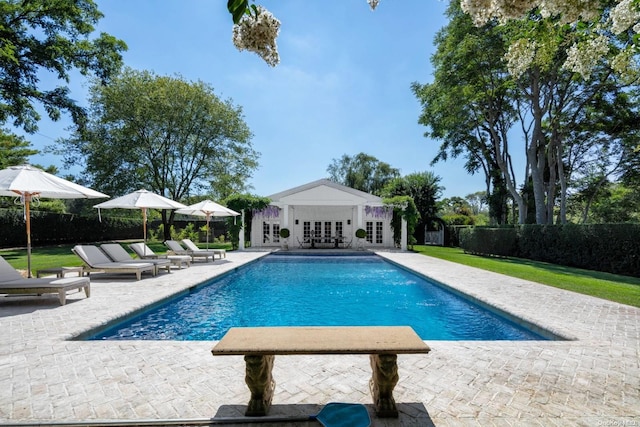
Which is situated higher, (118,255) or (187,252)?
(118,255)

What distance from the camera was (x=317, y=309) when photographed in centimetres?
747

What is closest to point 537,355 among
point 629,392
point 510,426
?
point 629,392

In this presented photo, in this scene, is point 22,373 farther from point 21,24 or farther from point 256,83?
point 21,24

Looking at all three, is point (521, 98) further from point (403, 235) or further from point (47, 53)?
point (47, 53)

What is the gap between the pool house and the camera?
21.2 metres

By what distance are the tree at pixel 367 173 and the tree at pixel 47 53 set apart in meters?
30.8

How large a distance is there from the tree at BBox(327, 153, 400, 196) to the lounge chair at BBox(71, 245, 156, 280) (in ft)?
117

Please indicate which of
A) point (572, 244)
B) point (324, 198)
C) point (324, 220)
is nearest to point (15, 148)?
point (324, 220)

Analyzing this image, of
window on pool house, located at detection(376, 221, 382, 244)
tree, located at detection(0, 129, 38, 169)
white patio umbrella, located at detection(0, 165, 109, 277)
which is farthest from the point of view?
tree, located at detection(0, 129, 38, 169)

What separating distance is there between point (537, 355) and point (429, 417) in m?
2.18

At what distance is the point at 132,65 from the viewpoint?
80.1 ft

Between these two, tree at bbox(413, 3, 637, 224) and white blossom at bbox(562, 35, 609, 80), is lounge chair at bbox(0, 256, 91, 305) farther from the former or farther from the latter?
tree at bbox(413, 3, 637, 224)

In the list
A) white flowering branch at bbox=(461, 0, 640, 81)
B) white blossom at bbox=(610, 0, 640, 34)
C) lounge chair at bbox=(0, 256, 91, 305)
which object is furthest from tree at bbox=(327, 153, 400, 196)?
white blossom at bbox=(610, 0, 640, 34)

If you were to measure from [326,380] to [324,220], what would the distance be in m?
20.5
